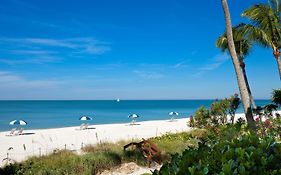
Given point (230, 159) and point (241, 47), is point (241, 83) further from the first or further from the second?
point (241, 47)

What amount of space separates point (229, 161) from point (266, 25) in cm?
1515

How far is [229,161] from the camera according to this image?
188cm

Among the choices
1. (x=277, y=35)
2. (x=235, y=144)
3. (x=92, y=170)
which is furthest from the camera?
(x=277, y=35)

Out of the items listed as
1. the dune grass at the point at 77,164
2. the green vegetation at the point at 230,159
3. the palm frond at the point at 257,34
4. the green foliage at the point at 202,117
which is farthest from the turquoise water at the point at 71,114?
the green vegetation at the point at 230,159

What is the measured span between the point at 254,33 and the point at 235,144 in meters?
14.6

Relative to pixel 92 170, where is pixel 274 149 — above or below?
above

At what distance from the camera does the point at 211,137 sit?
9.36 ft

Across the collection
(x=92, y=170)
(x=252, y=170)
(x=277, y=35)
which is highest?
(x=277, y=35)

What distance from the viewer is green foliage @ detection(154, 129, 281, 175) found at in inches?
73.1

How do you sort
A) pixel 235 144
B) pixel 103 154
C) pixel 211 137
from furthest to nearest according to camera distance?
pixel 103 154, pixel 211 137, pixel 235 144

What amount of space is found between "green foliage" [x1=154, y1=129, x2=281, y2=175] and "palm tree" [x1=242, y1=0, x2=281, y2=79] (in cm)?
1439

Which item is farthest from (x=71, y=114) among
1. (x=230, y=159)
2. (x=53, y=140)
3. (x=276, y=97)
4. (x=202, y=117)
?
(x=230, y=159)

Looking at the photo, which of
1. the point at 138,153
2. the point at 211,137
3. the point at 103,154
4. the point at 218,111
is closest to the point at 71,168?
the point at 103,154

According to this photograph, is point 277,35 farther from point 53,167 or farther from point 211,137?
point 211,137
